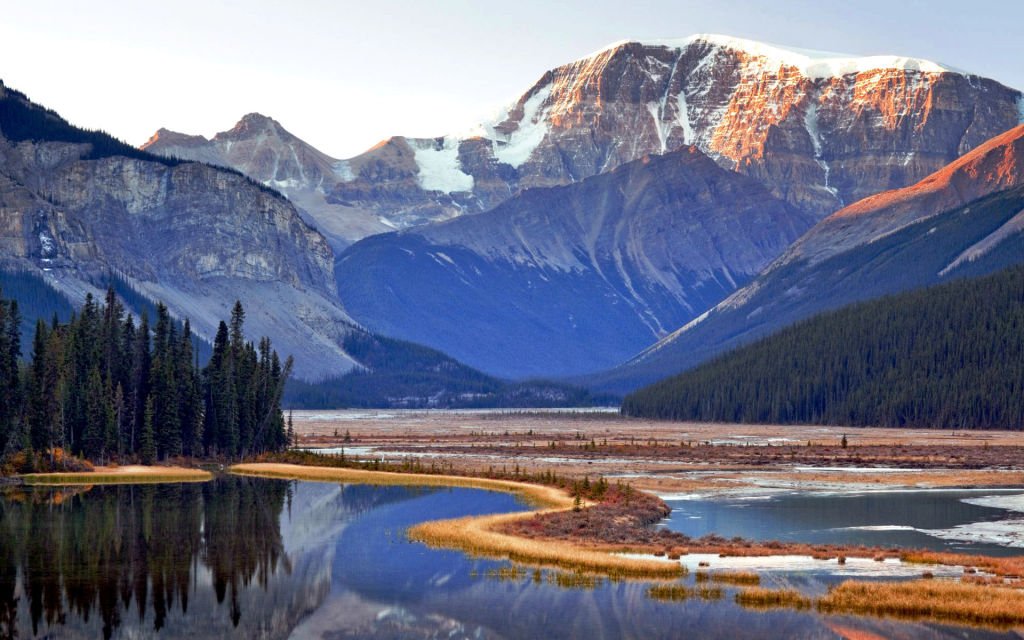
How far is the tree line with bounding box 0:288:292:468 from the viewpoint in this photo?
11531 cm

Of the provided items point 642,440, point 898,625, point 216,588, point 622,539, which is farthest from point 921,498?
point 642,440

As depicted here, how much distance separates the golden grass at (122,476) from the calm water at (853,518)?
42.2m

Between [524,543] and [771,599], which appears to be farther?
[524,543]

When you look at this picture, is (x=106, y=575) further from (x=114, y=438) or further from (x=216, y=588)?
(x=114, y=438)

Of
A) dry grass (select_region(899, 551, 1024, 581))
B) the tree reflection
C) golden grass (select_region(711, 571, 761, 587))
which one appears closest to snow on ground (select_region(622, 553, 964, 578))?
dry grass (select_region(899, 551, 1024, 581))

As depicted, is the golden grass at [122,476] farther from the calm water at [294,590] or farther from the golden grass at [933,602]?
the golden grass at [933,602]

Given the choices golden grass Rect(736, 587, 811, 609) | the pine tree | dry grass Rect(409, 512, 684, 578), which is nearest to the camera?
golden grass Rect(736, 587, 811, 609)

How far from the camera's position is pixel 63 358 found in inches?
4690

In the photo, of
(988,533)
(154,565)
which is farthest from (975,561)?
(154,565)

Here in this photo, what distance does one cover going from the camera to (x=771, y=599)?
179 ft

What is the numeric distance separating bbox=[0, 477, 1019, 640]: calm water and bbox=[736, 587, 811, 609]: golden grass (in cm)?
82

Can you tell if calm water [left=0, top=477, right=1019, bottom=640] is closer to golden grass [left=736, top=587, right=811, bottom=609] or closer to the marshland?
the marshland

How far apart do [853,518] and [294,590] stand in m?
38.7

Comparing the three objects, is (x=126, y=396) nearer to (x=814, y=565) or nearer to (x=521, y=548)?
(x=521, y=548)
